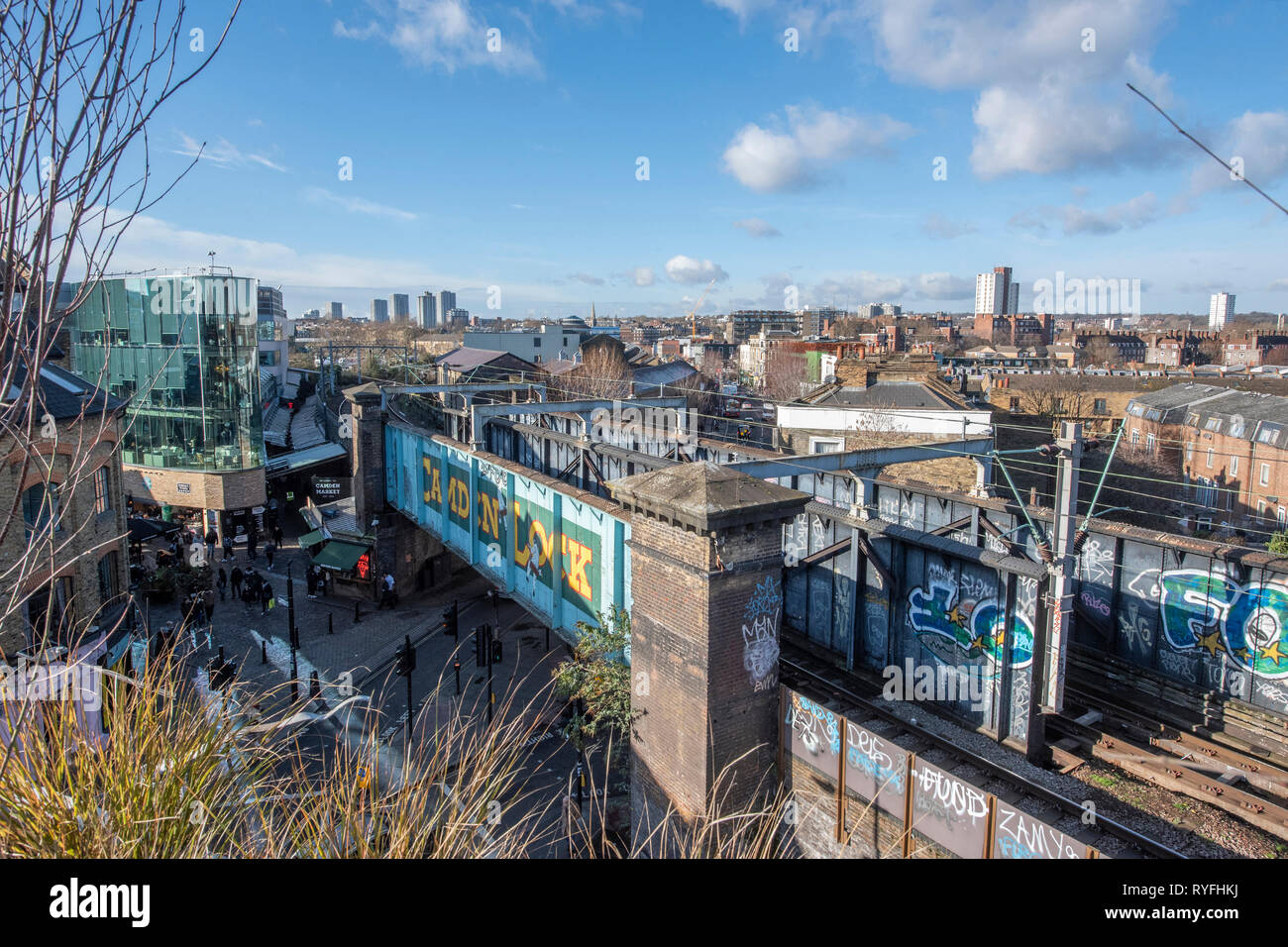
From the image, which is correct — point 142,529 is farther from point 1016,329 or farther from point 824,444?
point 1016,329

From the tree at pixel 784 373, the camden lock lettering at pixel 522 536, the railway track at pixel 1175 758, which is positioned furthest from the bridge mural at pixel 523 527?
the tree at pixel 784 373

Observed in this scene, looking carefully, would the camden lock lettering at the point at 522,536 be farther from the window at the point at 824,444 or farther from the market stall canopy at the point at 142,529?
the window at the point at 824,444

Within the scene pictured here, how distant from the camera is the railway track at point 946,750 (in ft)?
23.3

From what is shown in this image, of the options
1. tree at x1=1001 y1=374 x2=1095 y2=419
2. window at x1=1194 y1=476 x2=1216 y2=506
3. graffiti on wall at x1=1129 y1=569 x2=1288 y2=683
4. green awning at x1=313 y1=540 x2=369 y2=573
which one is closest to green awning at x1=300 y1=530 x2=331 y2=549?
green awning at x1=313 y1=540 x2=369 y2=573

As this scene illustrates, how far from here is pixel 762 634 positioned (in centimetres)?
872

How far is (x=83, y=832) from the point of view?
3930mm

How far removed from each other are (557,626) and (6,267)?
11884mm

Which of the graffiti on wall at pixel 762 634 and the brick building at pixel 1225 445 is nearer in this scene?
the graffiti on wall at pixel 762 634

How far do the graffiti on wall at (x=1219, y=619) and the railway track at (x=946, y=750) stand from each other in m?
4.15

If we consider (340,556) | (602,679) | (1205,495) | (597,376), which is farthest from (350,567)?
(1205,495)

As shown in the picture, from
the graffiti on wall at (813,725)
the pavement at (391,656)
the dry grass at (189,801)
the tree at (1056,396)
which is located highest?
the tree at (1056,396)

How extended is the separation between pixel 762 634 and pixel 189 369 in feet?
105
